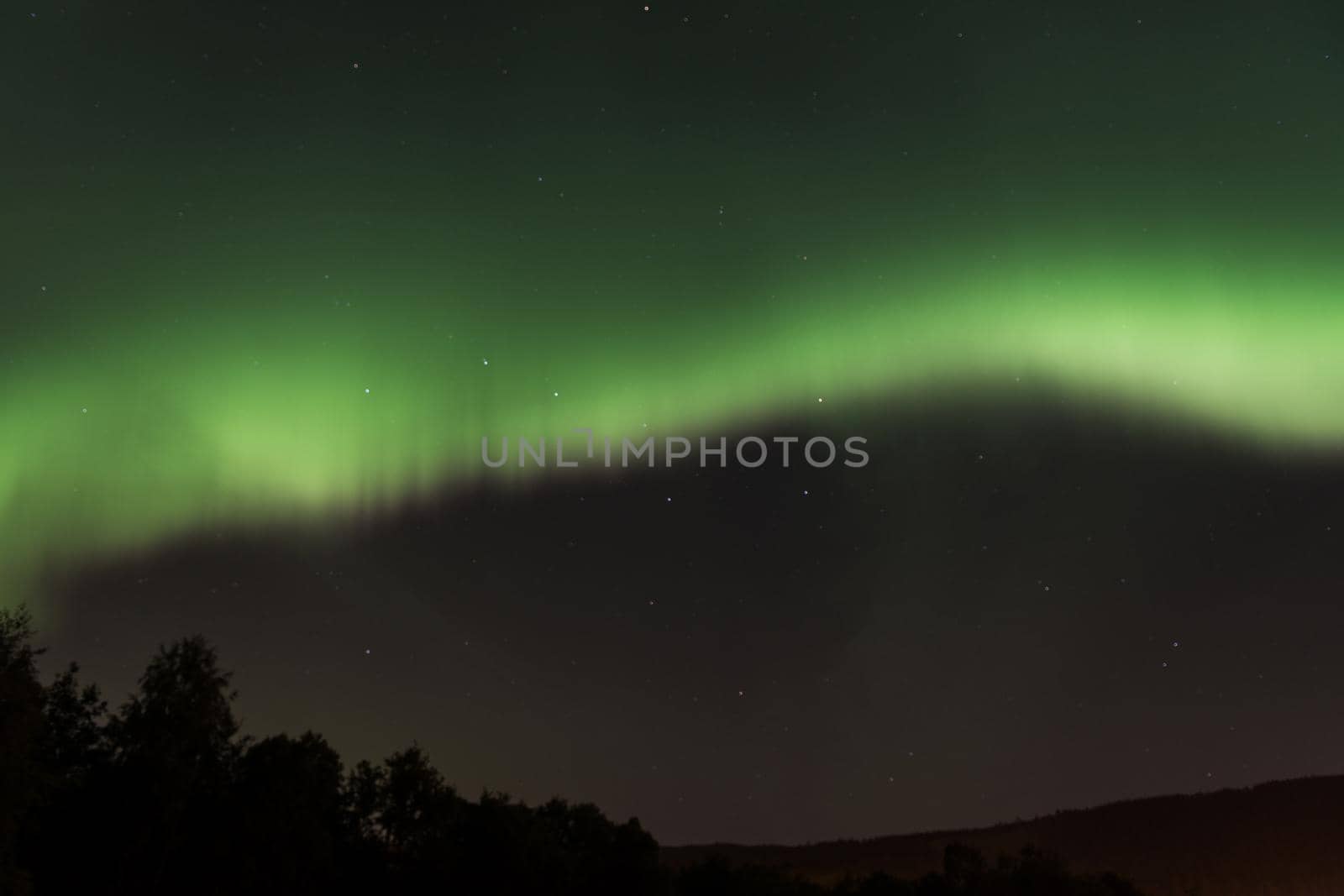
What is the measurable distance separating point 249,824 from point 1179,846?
126 m

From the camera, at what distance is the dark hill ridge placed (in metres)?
134

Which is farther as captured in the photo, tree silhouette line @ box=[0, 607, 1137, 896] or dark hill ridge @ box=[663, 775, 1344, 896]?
dark hill ridge @ box=[663, 775, 1344, 896]

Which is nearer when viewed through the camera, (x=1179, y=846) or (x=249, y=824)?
(x=249, y=824)

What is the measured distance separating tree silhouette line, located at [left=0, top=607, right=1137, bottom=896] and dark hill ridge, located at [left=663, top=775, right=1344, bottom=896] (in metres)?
65.4

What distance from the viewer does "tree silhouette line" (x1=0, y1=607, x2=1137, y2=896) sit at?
4853 cm

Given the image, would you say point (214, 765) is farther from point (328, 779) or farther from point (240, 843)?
point (328, 779)

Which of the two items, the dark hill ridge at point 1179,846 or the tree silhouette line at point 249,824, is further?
the dark hill ridge at point 1179,846

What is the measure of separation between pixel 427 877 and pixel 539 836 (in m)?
5.16

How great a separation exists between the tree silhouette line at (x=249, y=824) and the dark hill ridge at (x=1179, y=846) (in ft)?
214

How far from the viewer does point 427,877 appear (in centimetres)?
5766

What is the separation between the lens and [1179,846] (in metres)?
150

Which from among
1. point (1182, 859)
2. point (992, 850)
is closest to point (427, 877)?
point (1182, 859)

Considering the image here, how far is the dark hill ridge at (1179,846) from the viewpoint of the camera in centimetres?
13388

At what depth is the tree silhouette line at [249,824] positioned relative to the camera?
48.5m
